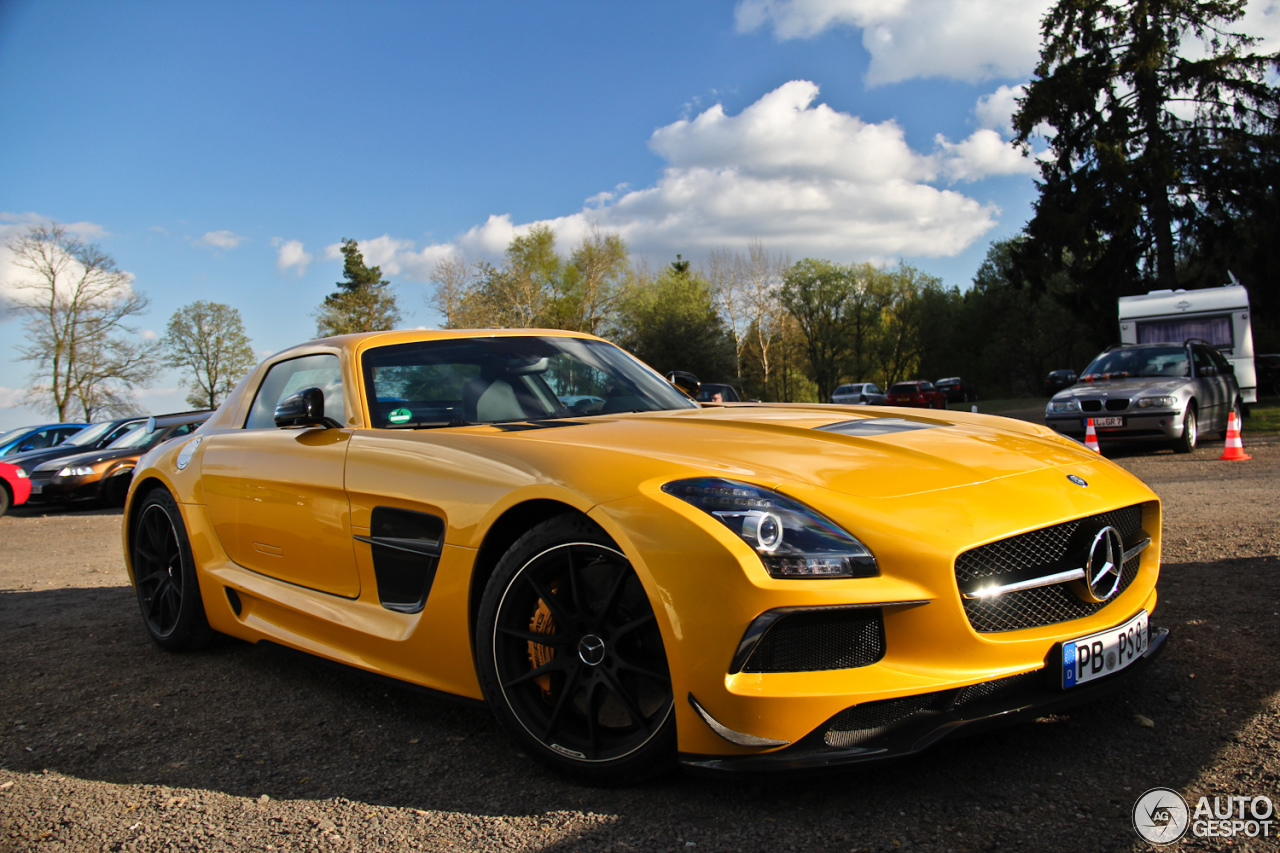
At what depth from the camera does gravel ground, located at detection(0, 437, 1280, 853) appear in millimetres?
2074

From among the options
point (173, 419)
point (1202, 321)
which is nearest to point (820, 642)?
point (173, 419)

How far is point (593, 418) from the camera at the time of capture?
3.28 m

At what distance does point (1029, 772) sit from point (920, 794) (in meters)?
0.32

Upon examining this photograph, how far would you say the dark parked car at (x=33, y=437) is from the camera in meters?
17.8

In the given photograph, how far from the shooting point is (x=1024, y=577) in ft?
7.34

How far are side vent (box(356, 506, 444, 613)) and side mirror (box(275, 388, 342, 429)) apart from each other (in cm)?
56

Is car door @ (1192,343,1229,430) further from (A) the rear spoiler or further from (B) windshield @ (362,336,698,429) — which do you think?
(A) the rear spoiler

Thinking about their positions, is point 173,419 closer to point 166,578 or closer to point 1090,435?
point 166,578

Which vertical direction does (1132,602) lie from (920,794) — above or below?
above

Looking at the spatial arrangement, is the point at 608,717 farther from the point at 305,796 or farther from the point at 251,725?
the point at 251,725

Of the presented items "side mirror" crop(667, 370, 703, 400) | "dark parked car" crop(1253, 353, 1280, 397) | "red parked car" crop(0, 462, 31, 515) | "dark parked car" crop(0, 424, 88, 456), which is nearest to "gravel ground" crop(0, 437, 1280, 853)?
"side mirror" crop(667, 370, 703, 400)

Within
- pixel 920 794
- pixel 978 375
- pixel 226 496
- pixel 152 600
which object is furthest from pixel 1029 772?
pixel 978 375

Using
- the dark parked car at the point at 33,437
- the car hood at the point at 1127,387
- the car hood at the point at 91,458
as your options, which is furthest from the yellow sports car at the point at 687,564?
the dark parked car at the point at 33,437

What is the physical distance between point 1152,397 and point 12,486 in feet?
53.3
